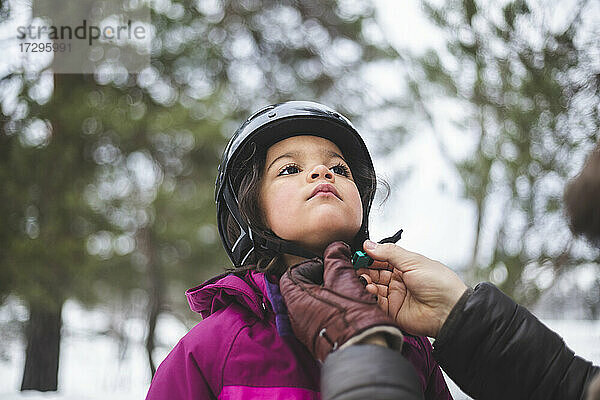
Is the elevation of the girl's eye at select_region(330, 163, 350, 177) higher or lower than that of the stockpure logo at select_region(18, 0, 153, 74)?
lower

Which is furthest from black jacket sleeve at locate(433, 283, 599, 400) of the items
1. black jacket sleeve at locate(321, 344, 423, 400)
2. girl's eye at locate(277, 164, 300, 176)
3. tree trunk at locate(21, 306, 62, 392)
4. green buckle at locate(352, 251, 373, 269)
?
tree trunk at locate(21, 306, 62, 392)

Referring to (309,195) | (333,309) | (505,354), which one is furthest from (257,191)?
(505,354)

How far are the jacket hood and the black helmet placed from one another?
0.54 feet

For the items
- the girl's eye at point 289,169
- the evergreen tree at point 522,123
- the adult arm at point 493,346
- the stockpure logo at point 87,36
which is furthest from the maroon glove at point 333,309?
the stockpure logo at point 87,36

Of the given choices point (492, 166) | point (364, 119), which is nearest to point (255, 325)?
point (492, 166)

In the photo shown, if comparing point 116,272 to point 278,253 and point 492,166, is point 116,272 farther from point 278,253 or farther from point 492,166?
point 278,253

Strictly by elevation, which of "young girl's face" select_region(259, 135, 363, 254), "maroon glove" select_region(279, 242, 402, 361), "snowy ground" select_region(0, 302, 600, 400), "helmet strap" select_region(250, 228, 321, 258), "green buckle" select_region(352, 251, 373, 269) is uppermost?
"young girl's face" select_region(259, 135, 363, 254)

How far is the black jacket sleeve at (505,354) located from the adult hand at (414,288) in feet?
0.14

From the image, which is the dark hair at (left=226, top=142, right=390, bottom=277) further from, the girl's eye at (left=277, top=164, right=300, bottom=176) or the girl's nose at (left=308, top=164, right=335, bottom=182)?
the girl's nose at (left=308, top=164, right=335, bottom=182)

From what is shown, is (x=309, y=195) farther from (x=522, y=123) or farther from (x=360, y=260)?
(x=522, y=123)

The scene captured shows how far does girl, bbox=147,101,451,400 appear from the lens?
155cm

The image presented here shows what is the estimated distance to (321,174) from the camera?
69.7 inches

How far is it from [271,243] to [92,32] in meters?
4.97

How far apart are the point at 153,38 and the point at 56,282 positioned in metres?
2.90
